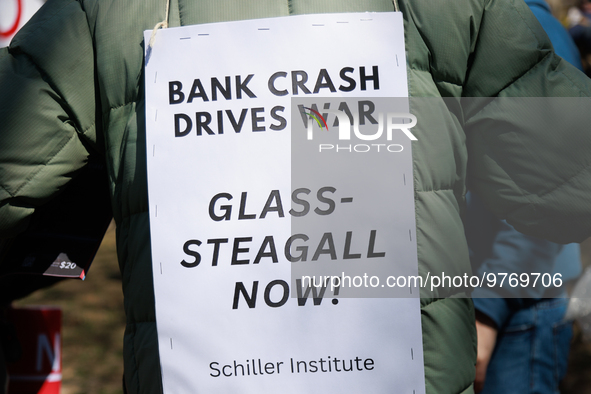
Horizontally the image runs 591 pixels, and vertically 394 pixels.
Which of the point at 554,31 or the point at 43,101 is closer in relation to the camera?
the point at 43,101

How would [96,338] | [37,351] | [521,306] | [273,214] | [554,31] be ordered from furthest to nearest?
[96,338] < [37,351] < [521,306] < [554,31] < [273,214]

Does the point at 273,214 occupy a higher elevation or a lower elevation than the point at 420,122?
lower

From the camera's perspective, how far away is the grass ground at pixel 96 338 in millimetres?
3291

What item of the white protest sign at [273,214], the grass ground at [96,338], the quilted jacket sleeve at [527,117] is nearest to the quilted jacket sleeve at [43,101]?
the white protest sign at [273,214]

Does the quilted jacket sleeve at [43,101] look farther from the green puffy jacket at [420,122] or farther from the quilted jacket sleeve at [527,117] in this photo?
the quilted jacket sleeve at [527,117]

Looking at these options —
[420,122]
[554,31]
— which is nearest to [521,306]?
[554,31]

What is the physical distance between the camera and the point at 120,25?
1073 mm

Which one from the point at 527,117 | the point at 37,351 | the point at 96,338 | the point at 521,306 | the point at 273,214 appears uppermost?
the point at 527,117

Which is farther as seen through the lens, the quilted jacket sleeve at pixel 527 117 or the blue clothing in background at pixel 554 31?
the blue clothing in background at pixel 554 31

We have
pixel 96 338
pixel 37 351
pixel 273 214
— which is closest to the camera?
pixel 273 214

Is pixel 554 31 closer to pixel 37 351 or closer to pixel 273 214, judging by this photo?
pixel 273 214

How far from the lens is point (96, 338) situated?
12.4 ft

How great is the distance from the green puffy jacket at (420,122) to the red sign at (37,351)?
0.89 metres

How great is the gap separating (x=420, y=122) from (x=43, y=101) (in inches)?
29.4
